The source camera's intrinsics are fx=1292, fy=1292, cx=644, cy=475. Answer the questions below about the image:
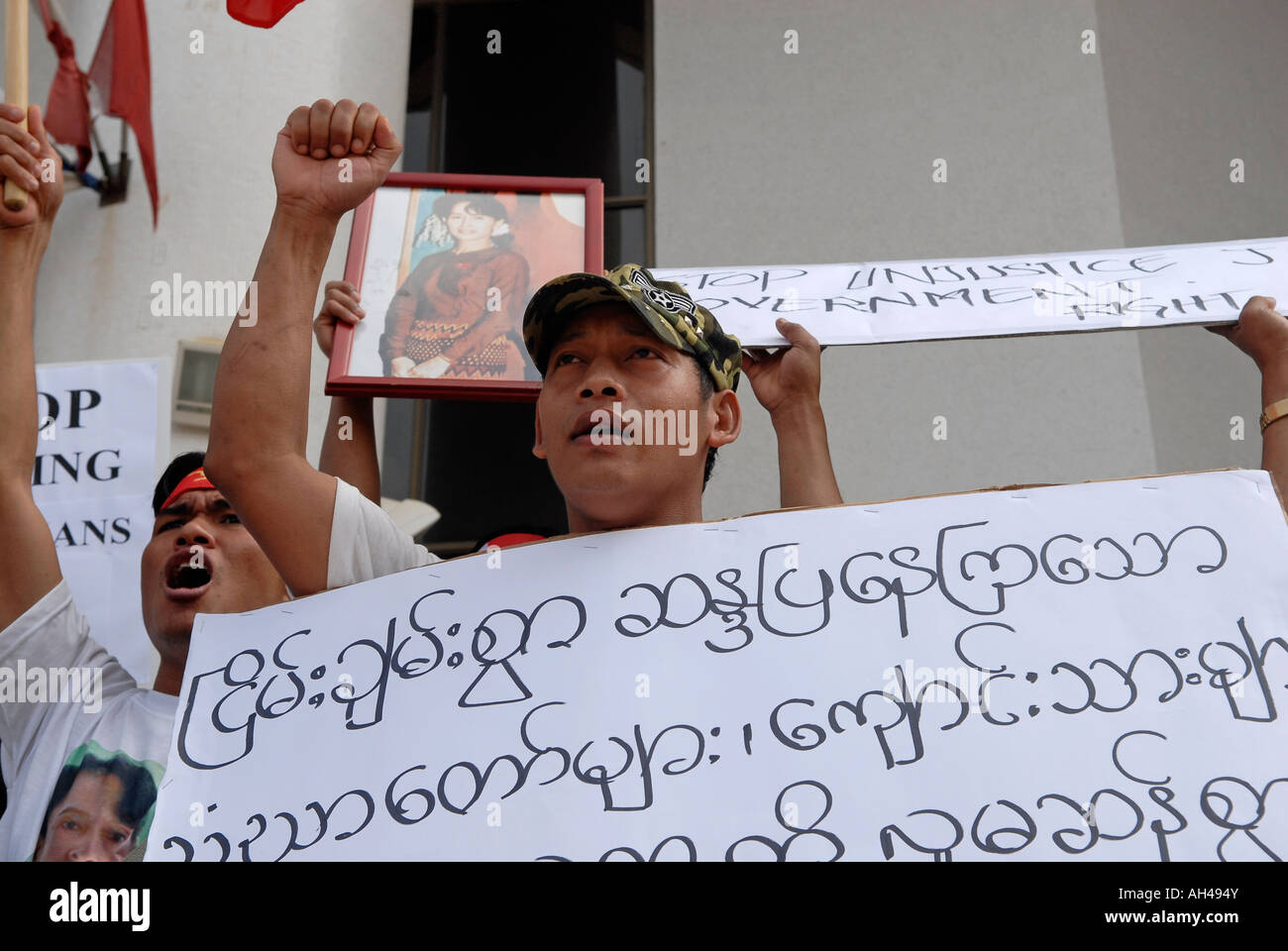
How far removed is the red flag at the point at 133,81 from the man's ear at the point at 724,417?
3.44 m

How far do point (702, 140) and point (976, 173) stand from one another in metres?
1.19

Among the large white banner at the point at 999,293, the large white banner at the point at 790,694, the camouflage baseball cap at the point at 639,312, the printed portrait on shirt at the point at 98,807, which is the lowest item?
the printed portrait on shirt at the point at 98,807

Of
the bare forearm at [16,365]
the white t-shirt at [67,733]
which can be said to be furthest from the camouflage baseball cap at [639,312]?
the bare forearm at [16,365]

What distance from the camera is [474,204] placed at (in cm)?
266

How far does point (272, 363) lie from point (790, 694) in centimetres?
82

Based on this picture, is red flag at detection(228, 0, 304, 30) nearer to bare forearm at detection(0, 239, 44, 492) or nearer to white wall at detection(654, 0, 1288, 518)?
bare forearm at detection(0, 239, 44, 492)

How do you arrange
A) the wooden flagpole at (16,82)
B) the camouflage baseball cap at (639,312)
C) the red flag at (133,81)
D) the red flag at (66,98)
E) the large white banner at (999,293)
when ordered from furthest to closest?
the red flag at (66,98)
the red flag at (133,81)
the large white banner at (999,293)
the wooden flagpole at (16,82)
the camouflage baseball cap at (639,312)

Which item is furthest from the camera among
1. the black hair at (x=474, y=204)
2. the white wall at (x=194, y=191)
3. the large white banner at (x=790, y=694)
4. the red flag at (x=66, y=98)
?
the red flag at (x=66, y=98)

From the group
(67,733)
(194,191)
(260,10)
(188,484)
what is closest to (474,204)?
(260,10)

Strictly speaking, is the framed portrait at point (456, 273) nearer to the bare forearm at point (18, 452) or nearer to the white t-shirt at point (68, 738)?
the bare forearm at point (18, 452)

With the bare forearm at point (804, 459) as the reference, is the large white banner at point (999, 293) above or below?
above

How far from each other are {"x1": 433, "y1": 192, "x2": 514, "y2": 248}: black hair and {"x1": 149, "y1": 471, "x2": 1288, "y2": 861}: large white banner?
1130 mm

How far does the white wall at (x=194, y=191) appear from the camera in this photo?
4.59 meters

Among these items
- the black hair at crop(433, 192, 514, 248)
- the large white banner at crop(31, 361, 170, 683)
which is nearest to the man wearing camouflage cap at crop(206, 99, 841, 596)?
the black hair at crop(433, 192, 514, 248)
